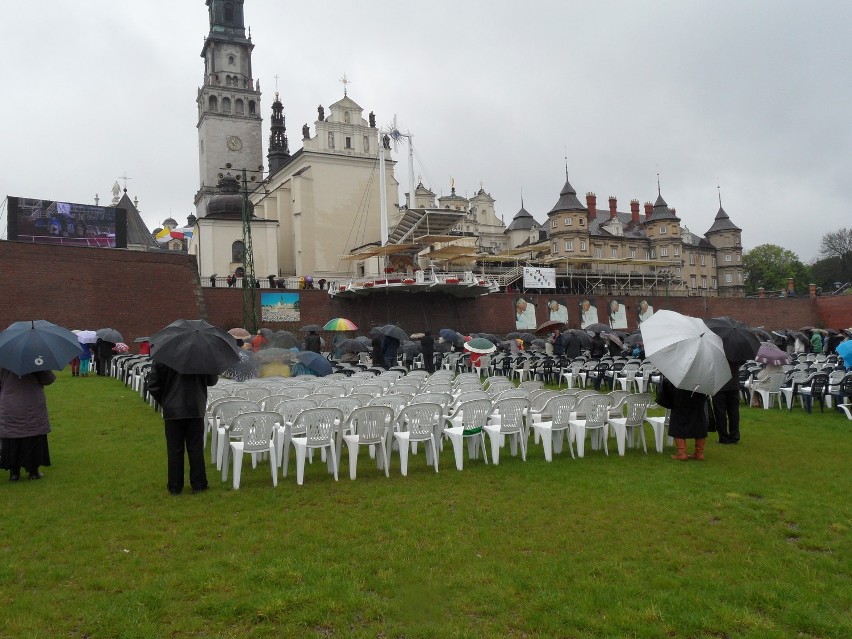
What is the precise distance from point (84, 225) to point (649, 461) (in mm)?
32609

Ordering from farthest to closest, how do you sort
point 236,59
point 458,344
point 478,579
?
point 236,59
point 458,344
point 478,579

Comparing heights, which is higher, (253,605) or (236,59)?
(236,59)

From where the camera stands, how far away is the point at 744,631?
4051 millimetres

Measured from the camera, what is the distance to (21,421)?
8195mm

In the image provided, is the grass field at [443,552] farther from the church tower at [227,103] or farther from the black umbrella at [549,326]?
the church tower at [227,103]

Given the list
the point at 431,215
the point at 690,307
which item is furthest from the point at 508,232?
the point at 431,215

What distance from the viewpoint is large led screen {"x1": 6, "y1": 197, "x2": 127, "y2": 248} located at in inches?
1253

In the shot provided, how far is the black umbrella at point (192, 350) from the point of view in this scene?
737 cm

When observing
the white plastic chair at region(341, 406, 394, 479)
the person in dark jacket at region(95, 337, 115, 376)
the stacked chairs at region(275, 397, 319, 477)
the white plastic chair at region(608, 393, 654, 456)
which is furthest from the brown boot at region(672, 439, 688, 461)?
the person in dark jacket at region(95, 337, 115, 376)

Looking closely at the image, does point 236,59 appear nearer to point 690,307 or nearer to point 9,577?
point 690,307

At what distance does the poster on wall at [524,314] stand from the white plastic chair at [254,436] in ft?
121

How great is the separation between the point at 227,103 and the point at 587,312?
41.5 meters

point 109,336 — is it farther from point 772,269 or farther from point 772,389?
point 772,269

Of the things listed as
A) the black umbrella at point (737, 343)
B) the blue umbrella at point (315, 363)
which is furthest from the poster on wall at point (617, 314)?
the black umbrella at point (737, 343)
